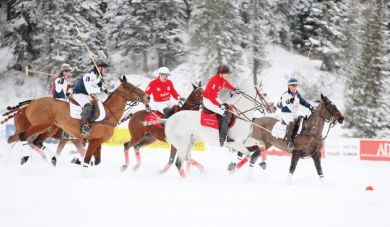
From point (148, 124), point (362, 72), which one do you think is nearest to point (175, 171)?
point (148, 124)

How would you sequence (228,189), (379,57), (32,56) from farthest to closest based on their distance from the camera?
(32,56), (379,57), (228,189)

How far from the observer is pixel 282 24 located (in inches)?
1741

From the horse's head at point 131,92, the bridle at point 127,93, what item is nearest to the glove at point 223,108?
the horse's head at point 131,92

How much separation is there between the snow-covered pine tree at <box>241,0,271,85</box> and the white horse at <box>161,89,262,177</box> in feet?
80.8

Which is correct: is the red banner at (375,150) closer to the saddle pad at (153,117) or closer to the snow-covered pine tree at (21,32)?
the saddle pad at (153,117)

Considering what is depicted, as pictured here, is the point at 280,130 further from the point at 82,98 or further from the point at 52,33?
the point at 52,33

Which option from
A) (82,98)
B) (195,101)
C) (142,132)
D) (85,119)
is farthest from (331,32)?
(85,119)

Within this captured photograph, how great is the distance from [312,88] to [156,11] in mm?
13799

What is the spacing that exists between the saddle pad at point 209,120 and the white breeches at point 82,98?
111 inches

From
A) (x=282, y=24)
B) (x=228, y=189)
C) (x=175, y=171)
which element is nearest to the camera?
(x=228, y=189)

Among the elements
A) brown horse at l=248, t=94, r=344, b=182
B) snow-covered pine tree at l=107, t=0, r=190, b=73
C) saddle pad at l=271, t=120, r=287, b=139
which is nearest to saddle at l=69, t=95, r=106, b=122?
saddle pad at l=271, t=120, r=287, b=139

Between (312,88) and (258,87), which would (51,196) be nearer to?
(258,87)

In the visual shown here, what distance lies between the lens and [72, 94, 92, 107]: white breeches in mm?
11473

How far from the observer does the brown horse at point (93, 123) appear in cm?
1143
